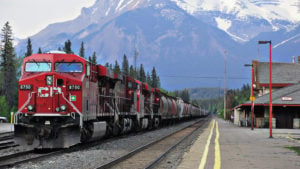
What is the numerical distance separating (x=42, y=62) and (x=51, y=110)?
2.21 m

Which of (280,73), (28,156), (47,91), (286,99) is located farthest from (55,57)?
(280,73)

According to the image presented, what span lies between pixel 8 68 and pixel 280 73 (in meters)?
53.3

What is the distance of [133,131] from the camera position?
32.2m

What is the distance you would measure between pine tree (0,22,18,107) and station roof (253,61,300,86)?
49.5 meters

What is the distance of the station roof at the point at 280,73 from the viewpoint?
6278 centimetres

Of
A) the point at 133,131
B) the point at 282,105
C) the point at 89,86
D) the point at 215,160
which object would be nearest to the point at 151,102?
the point at 133,131

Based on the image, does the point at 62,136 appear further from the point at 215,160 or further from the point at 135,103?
the point at 135,103

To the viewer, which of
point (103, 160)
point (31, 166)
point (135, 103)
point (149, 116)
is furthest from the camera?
point (149, 116)

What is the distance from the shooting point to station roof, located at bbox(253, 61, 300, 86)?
206ft

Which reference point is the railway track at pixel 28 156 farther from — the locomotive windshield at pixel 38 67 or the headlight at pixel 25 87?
the locomotive windshield at pixel 38 67

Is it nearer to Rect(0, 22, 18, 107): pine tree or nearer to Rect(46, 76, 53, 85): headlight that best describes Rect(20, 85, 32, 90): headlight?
Rect(46, 76, 53, 85): headlight

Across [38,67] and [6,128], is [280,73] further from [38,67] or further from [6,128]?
[38,67]

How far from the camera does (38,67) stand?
18422 millimetres

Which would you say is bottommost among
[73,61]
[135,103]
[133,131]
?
[133,131]
